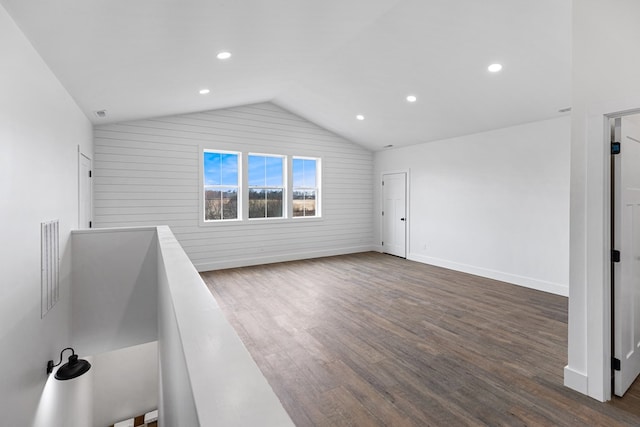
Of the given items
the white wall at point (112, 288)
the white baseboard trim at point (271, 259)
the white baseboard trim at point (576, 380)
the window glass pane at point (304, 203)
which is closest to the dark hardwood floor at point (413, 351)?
the white baseboard trim at point (576, 380)

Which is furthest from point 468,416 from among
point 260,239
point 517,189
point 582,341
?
point 260,239

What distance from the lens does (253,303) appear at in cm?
437

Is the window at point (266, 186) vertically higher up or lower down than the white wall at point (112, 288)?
higher up

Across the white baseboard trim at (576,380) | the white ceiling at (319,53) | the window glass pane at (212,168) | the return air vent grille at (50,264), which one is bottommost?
the white baseboard trim at (576,380)

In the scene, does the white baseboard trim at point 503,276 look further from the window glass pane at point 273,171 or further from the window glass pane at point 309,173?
the window glass pane at point 273,171

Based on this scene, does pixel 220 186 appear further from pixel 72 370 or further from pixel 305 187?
pixel 72 370

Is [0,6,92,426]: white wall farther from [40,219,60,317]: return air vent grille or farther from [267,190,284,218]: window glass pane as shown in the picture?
[267,190,284,218]: window glass pane

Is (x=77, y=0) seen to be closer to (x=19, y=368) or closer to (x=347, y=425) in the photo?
(x=19, y=368)

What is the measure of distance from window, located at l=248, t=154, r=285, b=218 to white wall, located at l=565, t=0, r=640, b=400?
545 cm

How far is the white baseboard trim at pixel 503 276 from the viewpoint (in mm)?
4707

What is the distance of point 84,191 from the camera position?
4.46 m

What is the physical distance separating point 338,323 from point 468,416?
5.75 ft

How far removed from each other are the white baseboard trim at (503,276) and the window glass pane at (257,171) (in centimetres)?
387

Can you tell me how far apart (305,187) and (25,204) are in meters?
5.42
